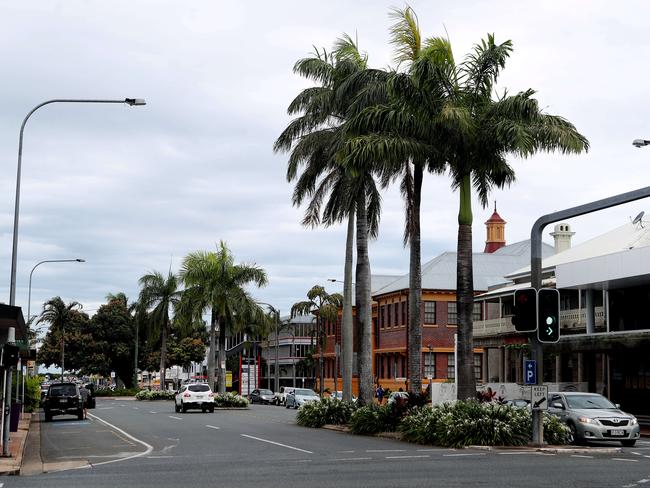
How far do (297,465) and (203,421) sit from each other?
2093 cm

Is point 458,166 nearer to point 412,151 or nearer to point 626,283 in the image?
point 412,151

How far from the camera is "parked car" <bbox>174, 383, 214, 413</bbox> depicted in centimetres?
4797

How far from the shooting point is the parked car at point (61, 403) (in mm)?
41562

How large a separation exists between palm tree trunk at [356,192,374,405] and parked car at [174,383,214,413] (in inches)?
652

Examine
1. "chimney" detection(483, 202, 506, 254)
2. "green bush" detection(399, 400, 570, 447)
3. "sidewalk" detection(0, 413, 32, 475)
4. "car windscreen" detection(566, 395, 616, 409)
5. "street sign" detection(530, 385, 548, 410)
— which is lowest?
"sidewalk" detection(0, 413, 32, 475)

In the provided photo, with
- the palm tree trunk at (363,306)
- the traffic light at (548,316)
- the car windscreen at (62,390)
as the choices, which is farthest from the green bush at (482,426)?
the car windscreen at (62,390)

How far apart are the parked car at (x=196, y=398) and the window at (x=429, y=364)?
69.3 ft

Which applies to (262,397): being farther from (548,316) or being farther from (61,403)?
(548,316)

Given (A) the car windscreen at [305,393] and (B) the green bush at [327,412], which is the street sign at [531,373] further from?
(A) the car windscreen at [305,393]

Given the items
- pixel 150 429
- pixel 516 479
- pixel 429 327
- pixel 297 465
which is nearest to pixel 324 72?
pixel 150 429

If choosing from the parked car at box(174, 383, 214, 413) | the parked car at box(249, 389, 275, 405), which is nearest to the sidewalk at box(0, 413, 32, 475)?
the parked car at box(174, 383, 214, 413)

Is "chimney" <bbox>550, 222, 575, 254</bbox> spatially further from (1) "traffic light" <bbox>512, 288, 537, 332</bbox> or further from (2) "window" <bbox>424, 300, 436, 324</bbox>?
(1) "traffic light" <bbox>512, 288, 537, 332</bbox>

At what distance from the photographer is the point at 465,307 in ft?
84.3

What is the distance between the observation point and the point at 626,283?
40.5m
